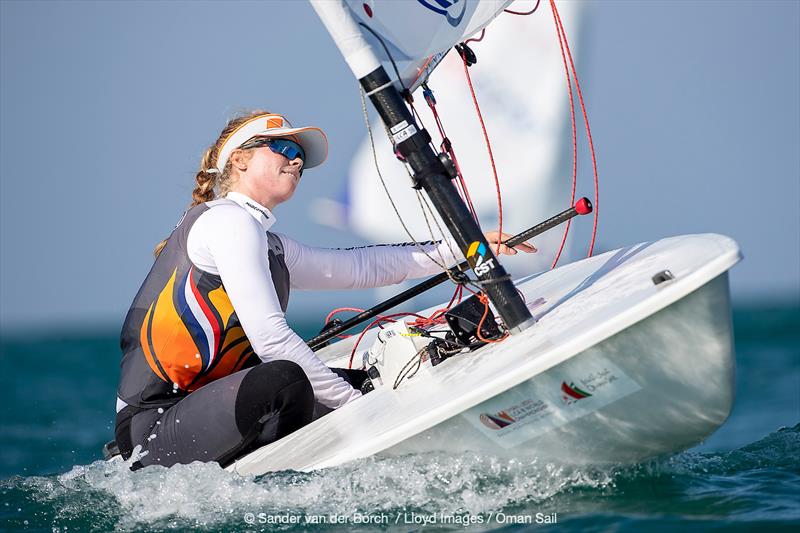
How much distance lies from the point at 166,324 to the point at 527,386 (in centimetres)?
105

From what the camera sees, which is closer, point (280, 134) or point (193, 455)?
point (193, 455)

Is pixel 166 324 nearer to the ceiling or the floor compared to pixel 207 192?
nearer to the floor

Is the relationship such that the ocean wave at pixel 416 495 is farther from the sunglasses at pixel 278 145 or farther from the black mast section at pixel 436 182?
the sunglasses at pixel 278 145

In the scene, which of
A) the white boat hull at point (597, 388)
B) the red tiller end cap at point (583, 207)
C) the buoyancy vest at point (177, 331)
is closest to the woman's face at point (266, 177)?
the buoyancy vest at point (177, 331)

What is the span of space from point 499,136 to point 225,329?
2365 mm

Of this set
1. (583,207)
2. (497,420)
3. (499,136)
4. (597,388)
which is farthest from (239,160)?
(499,136)

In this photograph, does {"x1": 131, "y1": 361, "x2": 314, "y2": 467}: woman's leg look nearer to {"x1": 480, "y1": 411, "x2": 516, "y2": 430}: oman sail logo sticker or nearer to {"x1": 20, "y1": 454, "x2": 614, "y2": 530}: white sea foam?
{"x1": 20, "y1": 454, "x2": 614, "y2": 530}: white sea foam

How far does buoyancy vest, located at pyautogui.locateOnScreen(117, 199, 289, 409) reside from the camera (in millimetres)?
2740

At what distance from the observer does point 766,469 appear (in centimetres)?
288

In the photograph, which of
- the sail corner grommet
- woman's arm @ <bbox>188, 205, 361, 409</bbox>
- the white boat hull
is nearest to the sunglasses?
woman's arm @ <bbox>188, 205, 361, 409</bbox>

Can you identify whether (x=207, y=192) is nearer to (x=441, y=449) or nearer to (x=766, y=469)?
(x=441, y=449)

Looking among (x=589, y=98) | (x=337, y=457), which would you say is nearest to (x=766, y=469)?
(x=337, y=457)

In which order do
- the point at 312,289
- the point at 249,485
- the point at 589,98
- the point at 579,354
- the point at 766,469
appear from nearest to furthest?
1. the point at 579,354
2. the point at 249,485
3. the point at 766,469
4. the point at 312,289
5. the point at 589,98

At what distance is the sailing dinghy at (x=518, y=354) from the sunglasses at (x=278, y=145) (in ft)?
1.21
